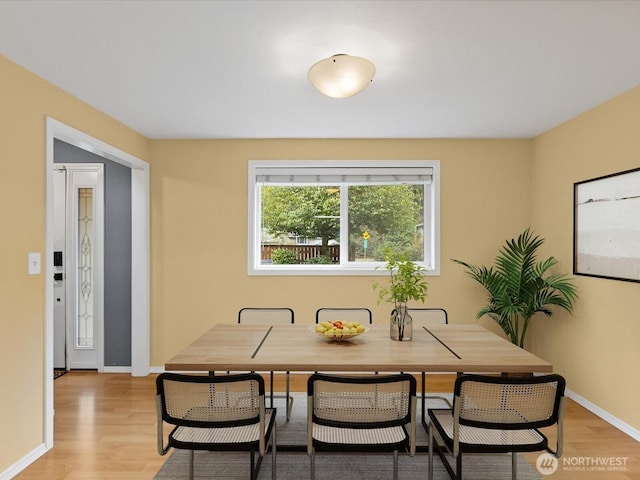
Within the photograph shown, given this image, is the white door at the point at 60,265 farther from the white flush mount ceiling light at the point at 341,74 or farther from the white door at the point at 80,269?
the white flush mount ceiling light at the point at 341,74

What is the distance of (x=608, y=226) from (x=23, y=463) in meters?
4.26

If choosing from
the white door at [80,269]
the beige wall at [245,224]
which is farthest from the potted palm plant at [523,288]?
the white door at [80,269]

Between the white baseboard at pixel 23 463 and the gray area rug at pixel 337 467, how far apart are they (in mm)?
823

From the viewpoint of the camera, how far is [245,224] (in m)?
4.33

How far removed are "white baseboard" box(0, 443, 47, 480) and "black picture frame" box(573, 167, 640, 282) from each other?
13.4 feet

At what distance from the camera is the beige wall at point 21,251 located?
2.38 m

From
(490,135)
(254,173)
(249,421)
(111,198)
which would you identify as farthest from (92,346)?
(490,135)

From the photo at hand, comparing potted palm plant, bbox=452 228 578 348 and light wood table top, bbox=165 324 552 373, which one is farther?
potted palm plant, bbox=452 228 578 348

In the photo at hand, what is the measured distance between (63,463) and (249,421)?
155cm

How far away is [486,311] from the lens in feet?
12.8

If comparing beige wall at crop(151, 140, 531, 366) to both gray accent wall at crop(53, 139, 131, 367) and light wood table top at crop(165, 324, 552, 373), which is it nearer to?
gray accent wall at crop(53, 139, 131, 367)

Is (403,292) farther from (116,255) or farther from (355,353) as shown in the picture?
(116,255)

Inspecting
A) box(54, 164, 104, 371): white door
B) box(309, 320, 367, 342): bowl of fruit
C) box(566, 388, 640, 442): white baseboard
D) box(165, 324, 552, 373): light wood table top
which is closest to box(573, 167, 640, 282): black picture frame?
box(566, 388, 640, 442): white baseboard

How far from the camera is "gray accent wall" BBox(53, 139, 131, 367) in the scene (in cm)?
432
